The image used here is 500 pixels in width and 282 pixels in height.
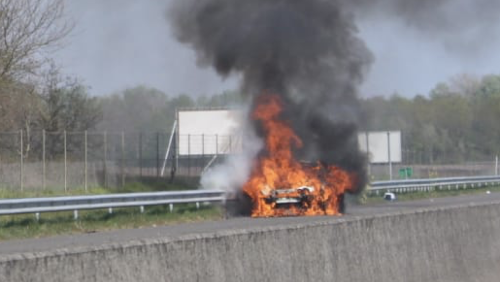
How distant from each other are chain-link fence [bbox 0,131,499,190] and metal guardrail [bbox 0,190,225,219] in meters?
3.72

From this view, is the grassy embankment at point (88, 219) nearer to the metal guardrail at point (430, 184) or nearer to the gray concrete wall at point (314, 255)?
the metal guardrail at point (430, 184)

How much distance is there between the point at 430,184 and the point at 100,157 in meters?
15.0

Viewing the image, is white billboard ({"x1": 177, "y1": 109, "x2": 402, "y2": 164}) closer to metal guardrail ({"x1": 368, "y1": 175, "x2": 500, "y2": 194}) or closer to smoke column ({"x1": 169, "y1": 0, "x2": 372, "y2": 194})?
metal guardrail ({"x1": 368, "y1": 175, "x2": 500, "y2": 194})

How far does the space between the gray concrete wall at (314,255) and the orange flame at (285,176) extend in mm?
13260

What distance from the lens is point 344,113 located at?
31.7 meters

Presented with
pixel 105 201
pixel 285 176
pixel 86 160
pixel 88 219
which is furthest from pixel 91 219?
pixel 86 160

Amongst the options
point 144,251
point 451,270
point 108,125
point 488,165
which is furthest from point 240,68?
point 488,165

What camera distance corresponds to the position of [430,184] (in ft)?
168

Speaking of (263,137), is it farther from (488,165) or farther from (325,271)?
(488,165)

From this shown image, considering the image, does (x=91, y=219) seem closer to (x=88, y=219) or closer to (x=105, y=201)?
(x=88, y=219)

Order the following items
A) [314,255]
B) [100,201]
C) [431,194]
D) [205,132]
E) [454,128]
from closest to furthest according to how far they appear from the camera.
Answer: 1. [314,255]
2. [100,201]
3. [431,194]
4. [205,132]
5. [454,128]

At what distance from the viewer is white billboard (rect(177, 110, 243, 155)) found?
53.4m

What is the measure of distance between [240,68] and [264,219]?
4319 mm

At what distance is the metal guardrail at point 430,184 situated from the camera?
45656 mm
